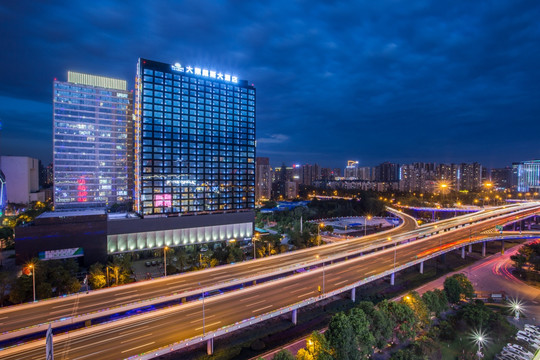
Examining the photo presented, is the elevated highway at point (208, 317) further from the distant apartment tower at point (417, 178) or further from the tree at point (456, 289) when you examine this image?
the distant apartment tower at point (417, 178)

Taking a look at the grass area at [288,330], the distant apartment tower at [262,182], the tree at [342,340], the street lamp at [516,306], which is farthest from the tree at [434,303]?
the distant apartment tower at [262,182]

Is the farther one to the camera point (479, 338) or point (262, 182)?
point (262, 182)

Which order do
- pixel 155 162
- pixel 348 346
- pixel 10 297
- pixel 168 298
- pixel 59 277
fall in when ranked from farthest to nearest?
pixel 155 162 → pixel 59 277 → pixel 10 297 → pixel 168 298 → pixel 348 346

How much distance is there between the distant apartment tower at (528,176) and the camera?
158000 millimetres

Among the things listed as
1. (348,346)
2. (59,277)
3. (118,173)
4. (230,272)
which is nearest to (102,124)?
(118,173)

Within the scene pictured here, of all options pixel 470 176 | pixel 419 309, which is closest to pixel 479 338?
pixel 419 309

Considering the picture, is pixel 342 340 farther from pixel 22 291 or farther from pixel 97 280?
pixel 22 291

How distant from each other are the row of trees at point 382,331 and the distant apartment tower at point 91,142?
7651 centimetres

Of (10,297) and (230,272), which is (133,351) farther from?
(10,297)

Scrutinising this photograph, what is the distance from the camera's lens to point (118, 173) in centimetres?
8019

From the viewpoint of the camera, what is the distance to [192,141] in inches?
2761

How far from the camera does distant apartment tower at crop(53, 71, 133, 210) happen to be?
73.1 metres

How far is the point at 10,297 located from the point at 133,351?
1998cm

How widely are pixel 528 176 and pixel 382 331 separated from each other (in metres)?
200
